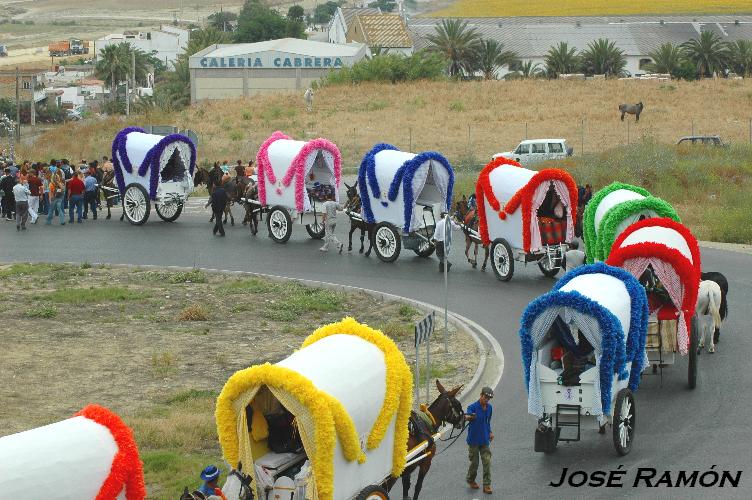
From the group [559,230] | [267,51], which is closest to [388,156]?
[559,230]

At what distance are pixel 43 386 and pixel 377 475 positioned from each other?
28.3 feet

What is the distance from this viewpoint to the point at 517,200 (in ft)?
93.2

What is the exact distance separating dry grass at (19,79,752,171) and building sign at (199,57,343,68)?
52.8 ft

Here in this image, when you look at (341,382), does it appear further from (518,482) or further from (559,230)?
(559,230)

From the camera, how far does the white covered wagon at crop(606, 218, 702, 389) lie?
66.7 feet

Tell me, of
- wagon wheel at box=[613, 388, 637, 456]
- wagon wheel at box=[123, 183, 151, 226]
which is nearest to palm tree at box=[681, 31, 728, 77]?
wagon wheel at box=[123, 183, 151, 226]

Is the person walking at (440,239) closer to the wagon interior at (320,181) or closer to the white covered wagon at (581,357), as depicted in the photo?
the wagon interior at (320,181)

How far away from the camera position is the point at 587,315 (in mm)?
17109

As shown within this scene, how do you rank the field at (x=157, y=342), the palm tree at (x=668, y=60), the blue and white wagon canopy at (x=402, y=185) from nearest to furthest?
1. the field at (x=157, y=342)
2. the blue and white wagon canopy at (x=402, y=185)
3. the palm tree at (x=668, y=60)

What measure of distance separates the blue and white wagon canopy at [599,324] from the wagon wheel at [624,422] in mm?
171

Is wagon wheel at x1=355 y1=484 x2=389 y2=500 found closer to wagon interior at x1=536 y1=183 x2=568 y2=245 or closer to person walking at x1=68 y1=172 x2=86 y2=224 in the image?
wagon interior at x1=536 y1=183 x2=568 y2=245

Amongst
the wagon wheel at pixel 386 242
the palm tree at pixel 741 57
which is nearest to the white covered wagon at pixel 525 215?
the wagon wheel at pixel 386 242

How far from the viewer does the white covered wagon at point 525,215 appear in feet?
92.5

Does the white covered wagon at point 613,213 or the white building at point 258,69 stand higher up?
the white building at point 258,69
